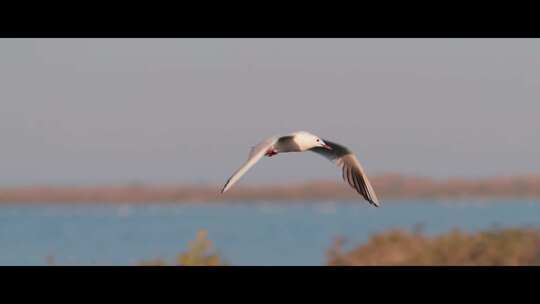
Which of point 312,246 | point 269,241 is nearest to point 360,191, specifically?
point 312,246

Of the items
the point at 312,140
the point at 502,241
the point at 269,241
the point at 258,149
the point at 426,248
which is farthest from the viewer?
the point at 269,241

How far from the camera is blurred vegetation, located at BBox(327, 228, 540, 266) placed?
21672mm

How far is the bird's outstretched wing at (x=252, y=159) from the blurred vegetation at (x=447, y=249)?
11.8 metres

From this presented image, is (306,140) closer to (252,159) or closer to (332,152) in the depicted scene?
(332,152)

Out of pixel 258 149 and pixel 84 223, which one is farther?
pixel 84 223

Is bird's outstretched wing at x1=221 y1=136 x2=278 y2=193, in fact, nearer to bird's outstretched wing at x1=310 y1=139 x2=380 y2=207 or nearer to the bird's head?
the bird's head

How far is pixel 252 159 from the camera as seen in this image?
7.84m

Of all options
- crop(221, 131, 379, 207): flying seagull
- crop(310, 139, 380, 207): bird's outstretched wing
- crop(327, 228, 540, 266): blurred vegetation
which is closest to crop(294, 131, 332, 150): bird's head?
crop(221, 131, 379, 207): flying seagull

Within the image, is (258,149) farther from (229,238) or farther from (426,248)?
(229,238)

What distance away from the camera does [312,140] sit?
9727 mm

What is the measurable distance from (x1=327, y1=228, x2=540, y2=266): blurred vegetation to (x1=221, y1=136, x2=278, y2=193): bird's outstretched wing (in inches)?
465
